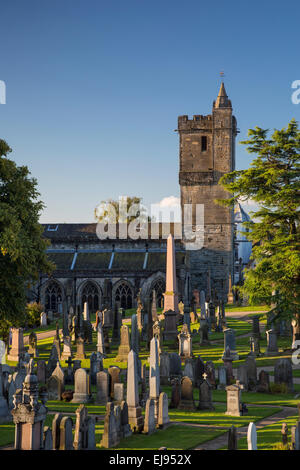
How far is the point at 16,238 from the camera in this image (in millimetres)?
21375

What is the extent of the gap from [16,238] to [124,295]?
33100mm

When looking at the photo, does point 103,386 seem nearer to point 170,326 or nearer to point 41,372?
point 41,372

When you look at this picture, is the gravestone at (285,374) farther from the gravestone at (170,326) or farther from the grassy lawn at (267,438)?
the gravestone at (170,326)

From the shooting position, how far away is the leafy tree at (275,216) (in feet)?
82.7

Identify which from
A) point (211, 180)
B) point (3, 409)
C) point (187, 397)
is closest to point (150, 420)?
point (187, 397)

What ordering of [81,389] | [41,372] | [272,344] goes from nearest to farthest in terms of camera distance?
[81,389], [41,372], [272,344]

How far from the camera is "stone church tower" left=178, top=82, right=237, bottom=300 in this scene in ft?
188

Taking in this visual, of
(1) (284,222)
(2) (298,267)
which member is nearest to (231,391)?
(2) (298,267)

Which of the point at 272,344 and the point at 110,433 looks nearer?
the point at 110,433

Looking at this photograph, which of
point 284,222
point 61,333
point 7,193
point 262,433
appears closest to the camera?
point 262,433

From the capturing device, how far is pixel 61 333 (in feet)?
114

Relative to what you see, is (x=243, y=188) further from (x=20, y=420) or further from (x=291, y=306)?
(x=20, y=420)
